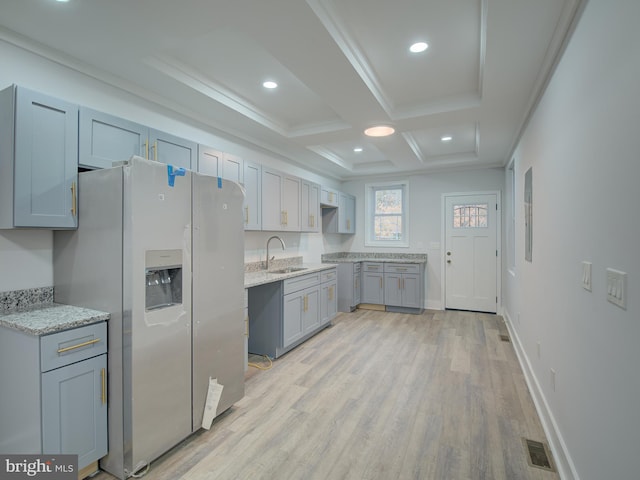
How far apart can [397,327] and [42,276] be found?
410 centimetres

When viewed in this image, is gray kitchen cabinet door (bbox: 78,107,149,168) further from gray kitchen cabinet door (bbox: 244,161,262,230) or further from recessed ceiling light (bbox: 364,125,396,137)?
recessed ceiling light (bbox: 364,125,396,137)

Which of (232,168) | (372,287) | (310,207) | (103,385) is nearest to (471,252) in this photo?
(372,287)

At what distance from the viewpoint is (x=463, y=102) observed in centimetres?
317

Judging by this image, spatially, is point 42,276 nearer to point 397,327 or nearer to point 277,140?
point 277,140

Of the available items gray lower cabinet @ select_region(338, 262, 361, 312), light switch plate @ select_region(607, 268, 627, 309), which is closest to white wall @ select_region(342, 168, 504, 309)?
gray lower cabinet @ select_region(338, 262, 361, 312)

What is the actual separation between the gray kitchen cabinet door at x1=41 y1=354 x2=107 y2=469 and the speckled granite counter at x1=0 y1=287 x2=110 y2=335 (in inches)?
9.0

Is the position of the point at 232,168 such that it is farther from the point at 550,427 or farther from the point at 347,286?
the point at 550,427

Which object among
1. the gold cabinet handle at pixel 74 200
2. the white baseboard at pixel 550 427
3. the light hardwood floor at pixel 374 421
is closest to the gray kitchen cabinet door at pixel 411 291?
the light hardwood floor at pixel 374 421

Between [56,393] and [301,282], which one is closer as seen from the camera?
[56,393]

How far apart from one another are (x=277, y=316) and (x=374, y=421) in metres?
1.56

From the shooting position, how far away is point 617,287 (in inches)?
49.6

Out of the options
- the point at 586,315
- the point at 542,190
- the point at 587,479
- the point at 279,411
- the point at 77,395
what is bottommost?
the point at 279,411

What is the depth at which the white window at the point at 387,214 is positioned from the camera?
20.9 ft

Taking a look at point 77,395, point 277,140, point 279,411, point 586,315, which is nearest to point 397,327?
point 279,411
